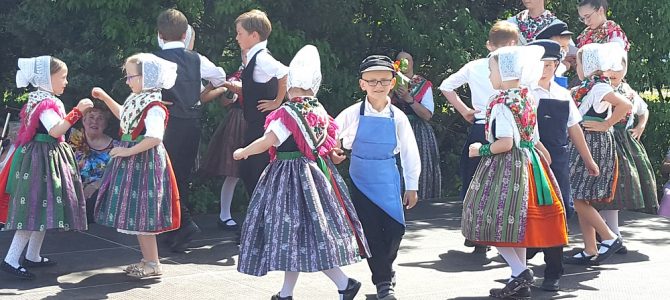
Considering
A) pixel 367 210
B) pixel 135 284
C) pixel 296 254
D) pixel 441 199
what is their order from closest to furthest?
pixel 296 254, pixel 367 210, pixel 135 284, pixel 441 199

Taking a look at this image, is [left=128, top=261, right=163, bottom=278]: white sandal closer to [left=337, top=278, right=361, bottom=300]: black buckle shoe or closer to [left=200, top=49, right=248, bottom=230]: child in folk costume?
[left=337, top=278, right=361, bottom=300]: black buckle shoe

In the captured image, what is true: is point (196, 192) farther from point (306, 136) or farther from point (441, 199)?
point (306, 136)

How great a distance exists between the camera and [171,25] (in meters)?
8.17

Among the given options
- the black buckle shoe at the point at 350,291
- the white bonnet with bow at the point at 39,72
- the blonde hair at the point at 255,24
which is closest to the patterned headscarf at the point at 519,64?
the black buckle shoe at the point at 350,291

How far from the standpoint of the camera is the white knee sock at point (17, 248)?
7.27 meters

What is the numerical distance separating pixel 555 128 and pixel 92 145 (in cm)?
425

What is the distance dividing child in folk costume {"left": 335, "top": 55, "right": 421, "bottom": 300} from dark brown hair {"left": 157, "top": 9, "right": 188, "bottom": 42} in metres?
1.90

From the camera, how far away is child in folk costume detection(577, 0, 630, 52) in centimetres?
938

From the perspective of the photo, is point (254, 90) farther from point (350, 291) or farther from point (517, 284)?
point (517, 284)

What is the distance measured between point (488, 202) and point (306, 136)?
1204 millimetres

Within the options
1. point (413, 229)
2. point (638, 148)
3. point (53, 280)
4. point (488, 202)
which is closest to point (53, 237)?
point (53, 280)

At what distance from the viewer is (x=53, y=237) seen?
8.88m

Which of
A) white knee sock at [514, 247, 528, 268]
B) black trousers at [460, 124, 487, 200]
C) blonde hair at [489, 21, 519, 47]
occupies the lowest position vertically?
white knee sock at [514, 247, 528, 268]

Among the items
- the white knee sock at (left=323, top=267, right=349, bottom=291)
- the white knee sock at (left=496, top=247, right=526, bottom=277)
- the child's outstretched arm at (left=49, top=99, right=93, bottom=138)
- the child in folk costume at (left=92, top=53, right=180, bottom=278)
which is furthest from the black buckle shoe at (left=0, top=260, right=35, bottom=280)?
the white knee sock at (left=496, top=247, right=526, bottom=277)
